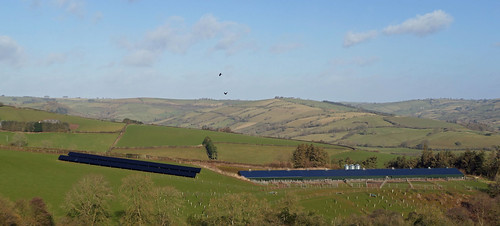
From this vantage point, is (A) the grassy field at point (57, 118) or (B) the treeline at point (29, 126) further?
(A) the grassy field at point (57, 118)

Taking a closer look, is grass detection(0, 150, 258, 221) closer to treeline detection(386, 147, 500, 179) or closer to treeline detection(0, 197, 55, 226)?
treeline detection(0, 197, 55, 226)

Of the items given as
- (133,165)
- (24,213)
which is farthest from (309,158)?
(24,213)

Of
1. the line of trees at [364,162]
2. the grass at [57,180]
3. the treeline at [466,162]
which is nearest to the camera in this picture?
the grass at [57,180]

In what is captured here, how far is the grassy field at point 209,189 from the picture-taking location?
236ft

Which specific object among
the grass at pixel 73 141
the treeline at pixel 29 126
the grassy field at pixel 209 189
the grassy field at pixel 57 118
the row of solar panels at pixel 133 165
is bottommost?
the grassy field at pixel 209 189

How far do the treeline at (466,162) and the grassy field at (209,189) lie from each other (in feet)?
78.8

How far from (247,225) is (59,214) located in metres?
25.8

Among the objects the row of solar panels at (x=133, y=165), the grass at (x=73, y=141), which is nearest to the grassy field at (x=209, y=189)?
the row of solar panels at (x=133, y=165)

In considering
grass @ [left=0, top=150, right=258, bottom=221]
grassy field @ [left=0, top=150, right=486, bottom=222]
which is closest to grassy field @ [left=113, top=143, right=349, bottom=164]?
grassy field @ [left=0, top=150, right=486, bottom=222]

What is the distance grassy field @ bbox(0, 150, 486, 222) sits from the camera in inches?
2827

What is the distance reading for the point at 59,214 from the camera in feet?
201

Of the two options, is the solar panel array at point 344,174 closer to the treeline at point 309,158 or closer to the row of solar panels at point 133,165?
the row of solar panels at point 133,165

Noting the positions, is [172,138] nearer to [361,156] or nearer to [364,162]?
[361,156]

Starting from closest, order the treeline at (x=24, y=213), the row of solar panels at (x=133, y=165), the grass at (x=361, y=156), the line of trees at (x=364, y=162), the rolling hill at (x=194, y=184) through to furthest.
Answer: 1. the treeline at (x=24, y=213)
2. the rolling hill at (x=194, y=184)
3. the row of solar panels at (x=133, y=165)
4. the line of trees at (x=364, y=162)
5. the grass at (x=361, y=156)
